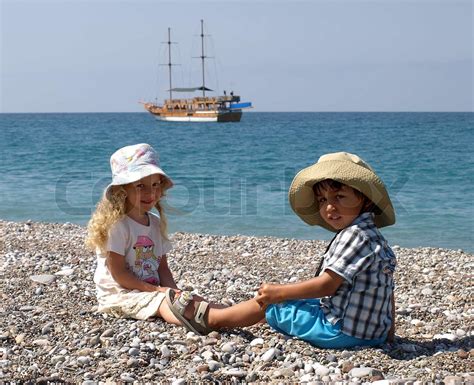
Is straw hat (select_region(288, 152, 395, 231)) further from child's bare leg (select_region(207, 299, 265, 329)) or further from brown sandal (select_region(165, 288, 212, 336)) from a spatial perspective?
brown sandal (select_region(165, 288, 212, 336))

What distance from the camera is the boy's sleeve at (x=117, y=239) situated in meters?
4.70

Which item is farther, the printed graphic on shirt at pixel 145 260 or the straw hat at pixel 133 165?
the printed graphic on shirt at pixel 145 260

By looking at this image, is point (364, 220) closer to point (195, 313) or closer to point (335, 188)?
point (335, 188)

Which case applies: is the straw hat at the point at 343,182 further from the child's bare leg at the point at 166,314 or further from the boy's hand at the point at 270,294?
the child's bare leg at the point at 166,314

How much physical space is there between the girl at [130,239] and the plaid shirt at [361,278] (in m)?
1.29

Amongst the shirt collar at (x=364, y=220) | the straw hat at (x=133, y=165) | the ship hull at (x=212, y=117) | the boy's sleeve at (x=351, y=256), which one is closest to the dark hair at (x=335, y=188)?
the shirt collar at (x=364, y=220)

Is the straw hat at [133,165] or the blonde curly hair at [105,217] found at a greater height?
the straw hat at [133,165]

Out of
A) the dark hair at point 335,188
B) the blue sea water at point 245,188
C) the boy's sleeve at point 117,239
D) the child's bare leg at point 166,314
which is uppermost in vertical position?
the dark hair at point 335,188

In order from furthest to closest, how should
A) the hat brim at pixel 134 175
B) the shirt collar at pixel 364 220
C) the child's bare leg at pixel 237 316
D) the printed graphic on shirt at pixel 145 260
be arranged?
the printed graphic on shirt at pixel 145 260, the hat brim at pixel 134 175, the child's bare leg at pixel 237 316, the shirt collar at pixel 364 220

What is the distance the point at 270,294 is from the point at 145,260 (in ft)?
4.20

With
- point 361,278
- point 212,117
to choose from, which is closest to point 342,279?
point 361,278

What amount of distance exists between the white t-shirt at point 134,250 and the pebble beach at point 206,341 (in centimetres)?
26

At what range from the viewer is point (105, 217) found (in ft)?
15.6

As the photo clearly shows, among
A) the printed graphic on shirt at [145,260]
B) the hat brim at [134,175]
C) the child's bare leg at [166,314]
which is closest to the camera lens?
the child's bare leg at [166,314]
